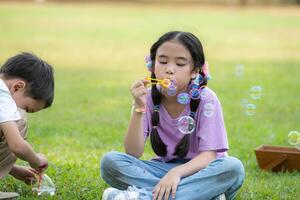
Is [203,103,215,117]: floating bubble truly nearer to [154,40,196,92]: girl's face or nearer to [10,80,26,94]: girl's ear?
[154,40,196,92]: girl's face

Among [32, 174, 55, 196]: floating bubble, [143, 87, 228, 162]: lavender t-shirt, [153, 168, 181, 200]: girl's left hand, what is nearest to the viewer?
[153, 168, 181, 200]: girl's left hand

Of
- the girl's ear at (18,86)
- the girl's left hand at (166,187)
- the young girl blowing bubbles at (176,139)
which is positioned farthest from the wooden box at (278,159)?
the girl's ear at (18,86)

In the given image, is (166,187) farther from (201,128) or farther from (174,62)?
(174,62)

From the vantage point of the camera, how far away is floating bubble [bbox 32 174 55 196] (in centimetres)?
409

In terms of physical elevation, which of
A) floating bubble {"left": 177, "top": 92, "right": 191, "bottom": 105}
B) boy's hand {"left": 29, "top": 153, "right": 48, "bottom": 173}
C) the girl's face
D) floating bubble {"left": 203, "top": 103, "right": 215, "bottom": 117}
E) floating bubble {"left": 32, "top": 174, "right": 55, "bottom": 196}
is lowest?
floating bubble {"left": 32, "top": 174, "right": 55, "bottom": 196}

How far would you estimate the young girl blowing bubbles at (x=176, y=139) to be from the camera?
12.2ft

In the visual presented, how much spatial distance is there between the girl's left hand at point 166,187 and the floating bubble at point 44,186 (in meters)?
0.75

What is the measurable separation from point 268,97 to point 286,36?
1126 centimetres

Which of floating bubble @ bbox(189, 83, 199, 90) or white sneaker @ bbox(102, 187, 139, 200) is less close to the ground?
floating bubble @ bbox(189, 83, 199, 90)

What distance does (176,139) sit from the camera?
402 centimetres

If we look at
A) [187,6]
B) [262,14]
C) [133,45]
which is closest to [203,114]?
[133,45]

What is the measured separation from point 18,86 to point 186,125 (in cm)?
98

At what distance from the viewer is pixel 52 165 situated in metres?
4.91

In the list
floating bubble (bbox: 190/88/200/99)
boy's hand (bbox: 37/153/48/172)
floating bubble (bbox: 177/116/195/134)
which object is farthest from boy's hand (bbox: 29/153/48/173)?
floating bubble (bbox: 190/88/200/99)
